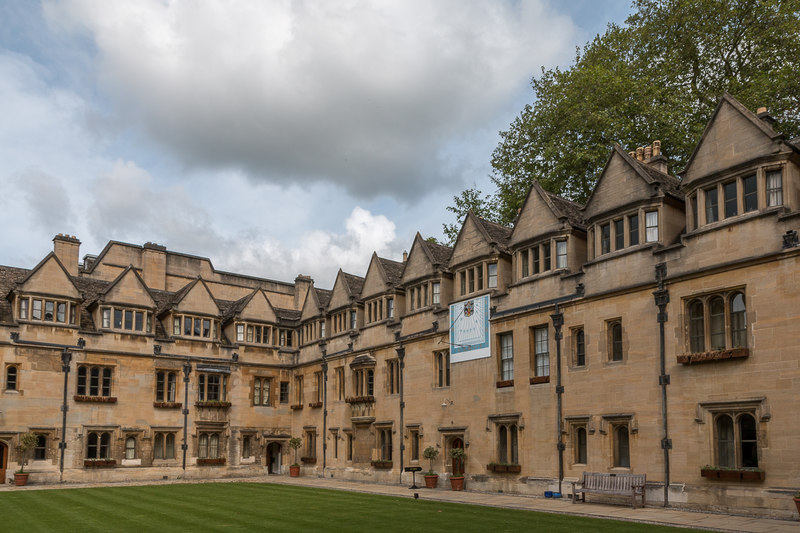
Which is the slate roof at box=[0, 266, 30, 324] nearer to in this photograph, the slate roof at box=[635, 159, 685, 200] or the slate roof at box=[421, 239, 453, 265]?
the slate roof at box=[421, 239, 453, 265]

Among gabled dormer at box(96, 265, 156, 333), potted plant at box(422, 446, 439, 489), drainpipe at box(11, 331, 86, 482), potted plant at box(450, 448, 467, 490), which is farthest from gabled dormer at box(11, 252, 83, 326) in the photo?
potted plant at box(450, 448, 467, 490)

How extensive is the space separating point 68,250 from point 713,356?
38.9 metres

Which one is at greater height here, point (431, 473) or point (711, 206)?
point (711, 206)

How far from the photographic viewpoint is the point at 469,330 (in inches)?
1315

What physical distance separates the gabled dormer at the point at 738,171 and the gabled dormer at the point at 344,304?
22551mm

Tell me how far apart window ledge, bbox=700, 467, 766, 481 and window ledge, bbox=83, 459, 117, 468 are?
31049 mm

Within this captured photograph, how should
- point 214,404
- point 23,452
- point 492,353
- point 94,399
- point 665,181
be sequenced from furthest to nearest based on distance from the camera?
1. point 214,404
2. point 94,399
3. point 23,452
4. point 492,353
5. point 665,181

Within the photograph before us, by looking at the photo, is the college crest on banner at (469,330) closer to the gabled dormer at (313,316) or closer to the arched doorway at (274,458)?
the gabled dormer at (313,316)

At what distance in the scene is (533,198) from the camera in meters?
31.0

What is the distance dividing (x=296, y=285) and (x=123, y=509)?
100ft

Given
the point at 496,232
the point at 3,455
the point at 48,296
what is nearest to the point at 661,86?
the point at 496,232

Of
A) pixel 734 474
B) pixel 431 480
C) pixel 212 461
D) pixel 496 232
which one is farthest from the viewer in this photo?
pixel 212 461

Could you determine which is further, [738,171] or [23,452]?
[23,452]

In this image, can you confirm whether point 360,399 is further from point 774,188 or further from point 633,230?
point 774,188
